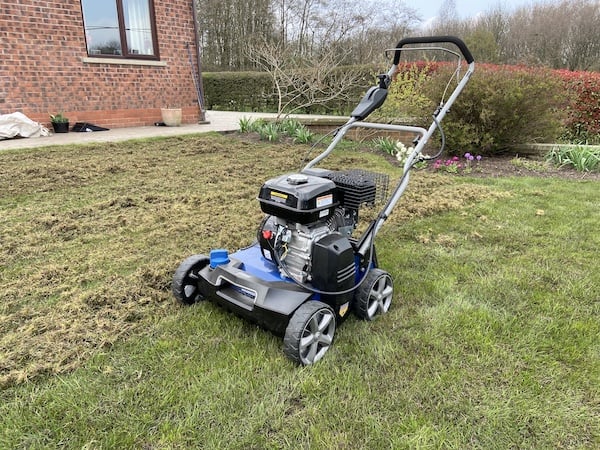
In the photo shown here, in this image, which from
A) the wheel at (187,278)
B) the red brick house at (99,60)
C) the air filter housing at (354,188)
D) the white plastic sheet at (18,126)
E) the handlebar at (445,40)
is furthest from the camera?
the red brick house at (99,60)

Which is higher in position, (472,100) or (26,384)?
(472,100)

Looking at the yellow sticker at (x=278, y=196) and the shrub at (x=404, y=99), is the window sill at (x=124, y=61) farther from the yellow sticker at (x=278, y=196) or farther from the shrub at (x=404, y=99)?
the yellow sticker at (x=278, y=196)

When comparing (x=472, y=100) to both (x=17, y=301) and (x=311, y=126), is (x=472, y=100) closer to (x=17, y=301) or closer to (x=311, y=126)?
(x=311, y=126)

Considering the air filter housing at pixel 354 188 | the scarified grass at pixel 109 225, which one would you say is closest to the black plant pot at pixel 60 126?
the scarified grass at pixel 109 225

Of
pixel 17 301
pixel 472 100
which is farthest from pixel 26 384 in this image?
pixel 472 100

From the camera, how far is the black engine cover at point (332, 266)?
2326 millimetres

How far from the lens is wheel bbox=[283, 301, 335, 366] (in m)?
2.18

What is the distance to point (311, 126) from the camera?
36.5 ft

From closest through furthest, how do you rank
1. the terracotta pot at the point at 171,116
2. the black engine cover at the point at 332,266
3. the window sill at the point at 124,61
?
the black engine cover at the point at 332,266
the window sill at the point at 124,61
the terracotta pot at the point at 171,116

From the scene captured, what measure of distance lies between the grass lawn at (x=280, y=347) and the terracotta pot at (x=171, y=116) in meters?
7.13

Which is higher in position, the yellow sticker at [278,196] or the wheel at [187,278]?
the yellow sticker at [278,196]

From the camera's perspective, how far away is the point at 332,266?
91.7 inches

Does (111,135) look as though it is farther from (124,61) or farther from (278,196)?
(278,196)

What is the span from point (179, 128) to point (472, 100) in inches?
275
